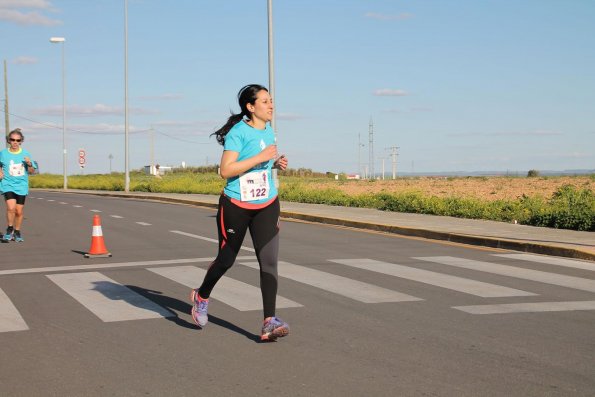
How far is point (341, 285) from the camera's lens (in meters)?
9.30

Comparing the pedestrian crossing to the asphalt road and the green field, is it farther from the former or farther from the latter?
the green field

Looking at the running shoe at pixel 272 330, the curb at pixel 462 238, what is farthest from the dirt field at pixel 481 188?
the running shoe at pixel 272 330

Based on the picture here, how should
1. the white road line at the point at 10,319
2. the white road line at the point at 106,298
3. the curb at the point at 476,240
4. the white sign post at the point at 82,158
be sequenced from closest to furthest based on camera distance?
1. the white road line at the point at 10,319
2. the white road line at the point at 106,298
3. the curb at the point at 476,240
4. the white sign post at the point at 82,158

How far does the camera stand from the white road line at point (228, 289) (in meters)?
8.08

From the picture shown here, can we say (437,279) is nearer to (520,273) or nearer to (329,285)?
(520,273)

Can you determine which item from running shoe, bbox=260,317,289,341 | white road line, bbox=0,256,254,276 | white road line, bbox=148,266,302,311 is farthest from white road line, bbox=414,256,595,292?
running shoe, bbox=260,317,289,341

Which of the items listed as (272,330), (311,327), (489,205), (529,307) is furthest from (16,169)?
(489,205)

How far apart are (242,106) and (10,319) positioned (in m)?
2.86

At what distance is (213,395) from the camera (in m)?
4.93

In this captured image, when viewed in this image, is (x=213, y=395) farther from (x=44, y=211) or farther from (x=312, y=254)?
(x=44, y=211)

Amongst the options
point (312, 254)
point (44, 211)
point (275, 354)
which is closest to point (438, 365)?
point (275, 354)

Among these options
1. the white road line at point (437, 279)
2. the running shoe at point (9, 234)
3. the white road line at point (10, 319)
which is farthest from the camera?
the running shoe at point (9, 234)

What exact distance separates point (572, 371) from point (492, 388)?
73 centimetres

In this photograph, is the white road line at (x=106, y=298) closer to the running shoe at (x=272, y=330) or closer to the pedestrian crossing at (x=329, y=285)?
the pedestrian crossing at (x=329, y=285)
